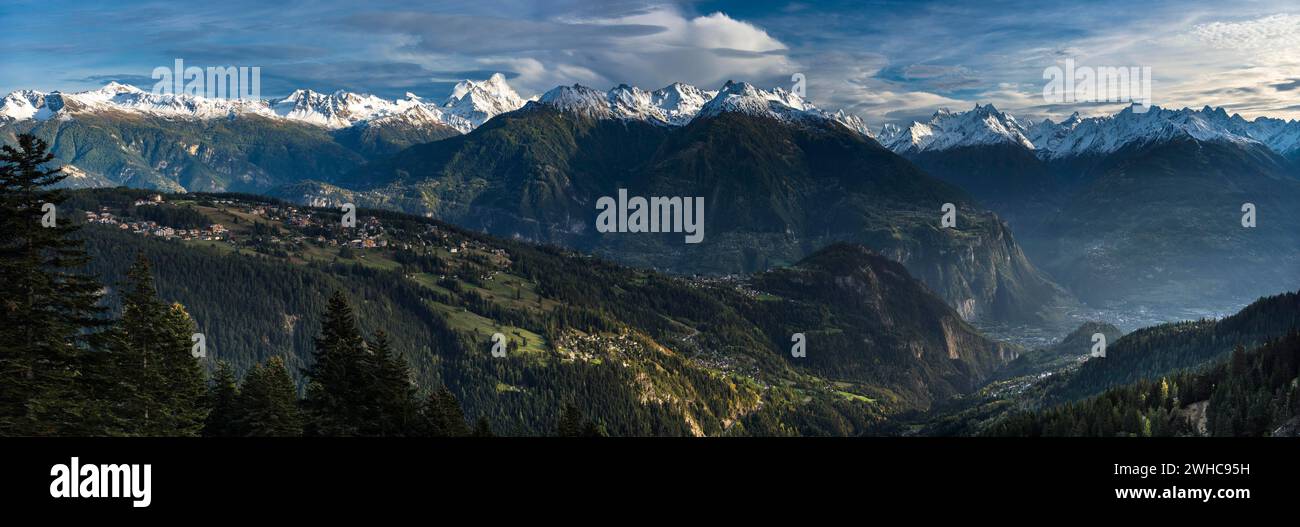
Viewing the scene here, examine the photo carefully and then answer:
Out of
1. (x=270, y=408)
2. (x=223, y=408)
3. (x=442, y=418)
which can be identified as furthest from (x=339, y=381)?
(x=442, y=418)

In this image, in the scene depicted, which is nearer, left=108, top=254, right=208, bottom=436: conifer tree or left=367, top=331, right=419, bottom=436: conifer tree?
left=108, top=254, right=208, bottom=436: conifer tree

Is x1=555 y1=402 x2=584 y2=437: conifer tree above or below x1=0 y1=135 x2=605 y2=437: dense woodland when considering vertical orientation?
below

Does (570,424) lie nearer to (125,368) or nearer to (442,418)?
(442,418)

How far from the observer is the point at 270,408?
52.9 metres

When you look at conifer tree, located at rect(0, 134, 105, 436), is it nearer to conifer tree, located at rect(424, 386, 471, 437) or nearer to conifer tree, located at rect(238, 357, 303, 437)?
conifer tree, located at rect(238, 357, 303, 437)

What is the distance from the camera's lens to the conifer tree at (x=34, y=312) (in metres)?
38.2

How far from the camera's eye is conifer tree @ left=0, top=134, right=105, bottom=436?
125 feet

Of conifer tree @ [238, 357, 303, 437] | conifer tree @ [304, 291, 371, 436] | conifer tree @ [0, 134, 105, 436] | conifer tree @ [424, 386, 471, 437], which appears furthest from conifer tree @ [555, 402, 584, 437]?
conifer tree @ [0, 134, 105, 436]

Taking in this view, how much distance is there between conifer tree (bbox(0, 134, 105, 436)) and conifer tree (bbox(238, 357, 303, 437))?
12.2 meters

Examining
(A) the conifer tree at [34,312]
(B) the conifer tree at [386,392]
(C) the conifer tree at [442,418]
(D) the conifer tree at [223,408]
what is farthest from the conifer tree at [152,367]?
(C) the conifer tree at [442,418]

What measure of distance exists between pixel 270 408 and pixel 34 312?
16494mm
